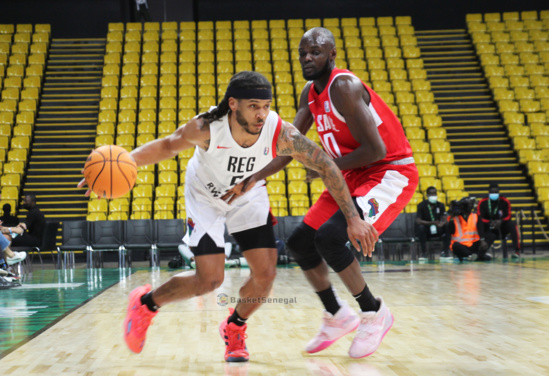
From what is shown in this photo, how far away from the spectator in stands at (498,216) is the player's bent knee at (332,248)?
9.21 m

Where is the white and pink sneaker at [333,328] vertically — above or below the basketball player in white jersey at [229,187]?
below

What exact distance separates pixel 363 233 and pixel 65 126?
14.3 metres

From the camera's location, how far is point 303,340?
3.83 m

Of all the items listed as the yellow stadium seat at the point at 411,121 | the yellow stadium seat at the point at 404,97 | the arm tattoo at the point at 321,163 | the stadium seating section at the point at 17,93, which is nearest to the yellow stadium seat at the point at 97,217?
the stadium seating section at the point at 17,93

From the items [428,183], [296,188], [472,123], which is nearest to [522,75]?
[472,123]

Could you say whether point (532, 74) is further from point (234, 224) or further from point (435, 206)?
point (234, 224)

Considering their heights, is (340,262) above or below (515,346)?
above

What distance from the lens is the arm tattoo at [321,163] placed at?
10.4 ft

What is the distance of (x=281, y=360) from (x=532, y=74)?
15.8m

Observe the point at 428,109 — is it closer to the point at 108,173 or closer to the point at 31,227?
the point at 31,227

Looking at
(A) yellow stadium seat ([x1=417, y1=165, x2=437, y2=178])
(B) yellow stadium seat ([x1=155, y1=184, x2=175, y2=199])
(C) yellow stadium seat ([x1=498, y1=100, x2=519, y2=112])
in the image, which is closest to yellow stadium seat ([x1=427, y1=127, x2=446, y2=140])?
(A) yellow stadium seat ([x1=417, y1=165, x2=437, y2=178])

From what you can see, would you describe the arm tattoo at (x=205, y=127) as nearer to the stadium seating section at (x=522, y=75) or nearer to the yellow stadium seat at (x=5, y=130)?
the stadium seating section at (x=522, y=75)

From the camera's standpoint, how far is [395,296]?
6.06 m

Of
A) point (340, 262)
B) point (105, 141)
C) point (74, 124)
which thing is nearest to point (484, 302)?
point (340, 262)
